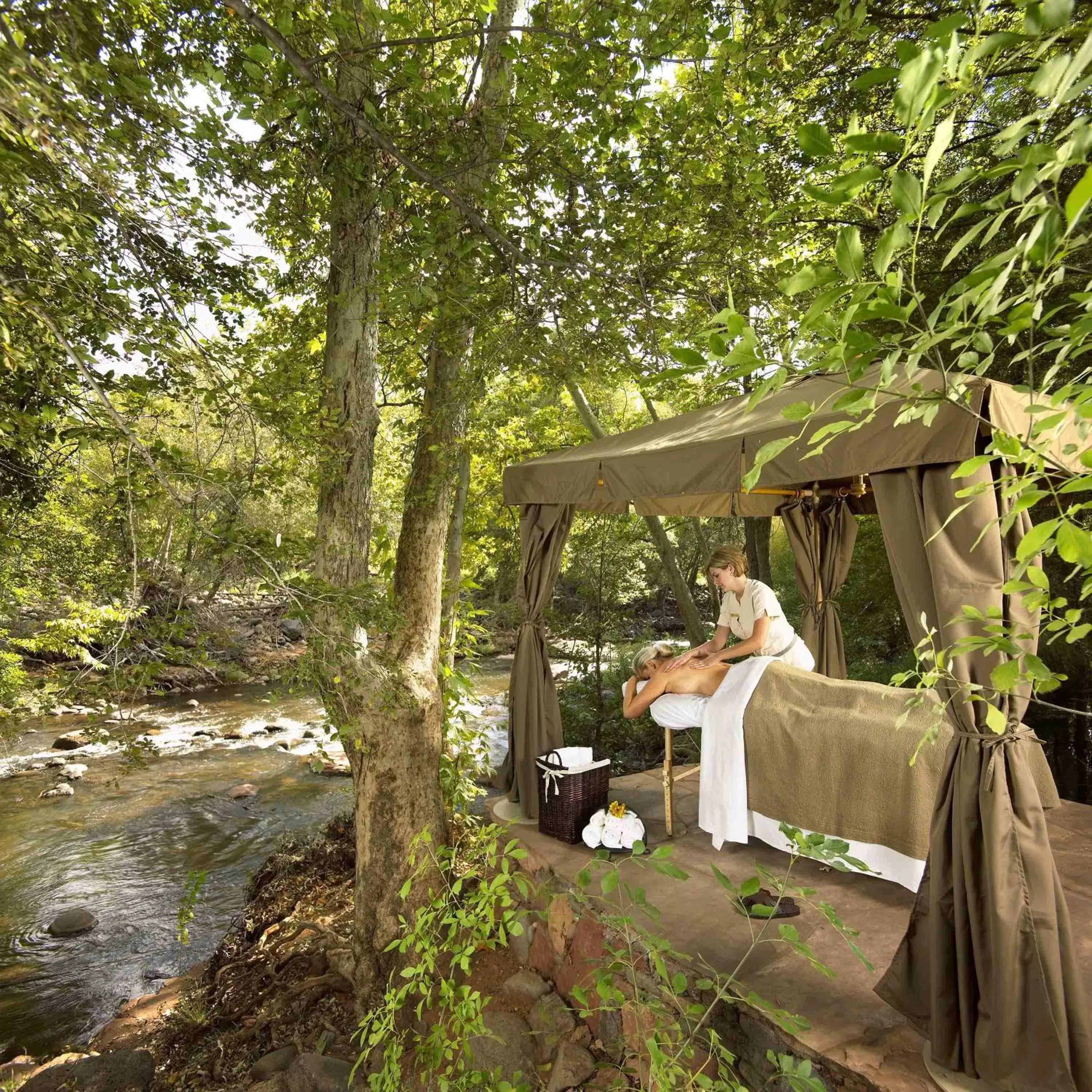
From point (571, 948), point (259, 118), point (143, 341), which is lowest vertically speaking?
point (571, 948)

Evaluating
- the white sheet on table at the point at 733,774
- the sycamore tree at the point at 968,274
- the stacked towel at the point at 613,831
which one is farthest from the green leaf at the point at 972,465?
the stacked towel at the point at 613,831

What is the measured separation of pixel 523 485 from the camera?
4.23 m

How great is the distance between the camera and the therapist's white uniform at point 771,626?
12.5 feet

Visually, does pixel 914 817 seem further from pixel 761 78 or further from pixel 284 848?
pixel 284 848

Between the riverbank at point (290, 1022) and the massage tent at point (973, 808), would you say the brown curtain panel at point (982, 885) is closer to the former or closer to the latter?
the massage tent at point (973, 808)

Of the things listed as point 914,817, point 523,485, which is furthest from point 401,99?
point 914,817

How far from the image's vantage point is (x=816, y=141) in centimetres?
75

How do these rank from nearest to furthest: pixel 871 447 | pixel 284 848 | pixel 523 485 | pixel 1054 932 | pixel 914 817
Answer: pixel 1054 932 < pixel 871 447 < pixel 914 817 < pixel 523 485 < pixel 284 848

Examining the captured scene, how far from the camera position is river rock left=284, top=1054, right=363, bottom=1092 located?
10.5 feet

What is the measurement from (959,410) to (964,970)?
168cm

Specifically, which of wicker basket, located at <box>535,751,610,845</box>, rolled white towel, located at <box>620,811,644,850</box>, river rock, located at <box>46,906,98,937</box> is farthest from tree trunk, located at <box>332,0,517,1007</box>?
river rock, located at <box>46,906,98,937</box>

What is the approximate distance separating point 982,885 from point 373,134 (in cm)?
320

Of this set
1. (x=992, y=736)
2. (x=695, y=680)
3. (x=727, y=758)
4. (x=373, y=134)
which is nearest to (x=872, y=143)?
(x=992, y=736)

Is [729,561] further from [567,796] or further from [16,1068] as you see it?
[16,1068]
